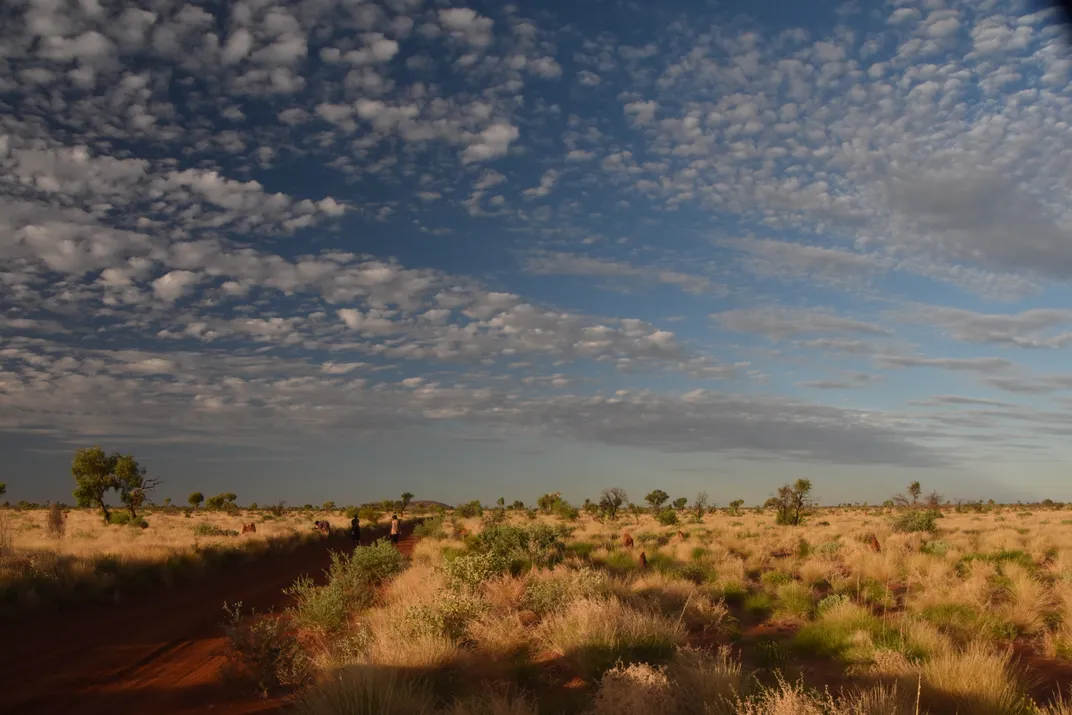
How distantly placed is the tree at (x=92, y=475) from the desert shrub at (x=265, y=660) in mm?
47468

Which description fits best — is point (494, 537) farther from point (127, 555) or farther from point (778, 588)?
point (127, 555)

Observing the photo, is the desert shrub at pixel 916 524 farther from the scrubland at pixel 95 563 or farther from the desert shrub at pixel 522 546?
the scrubland at pixel 95 563

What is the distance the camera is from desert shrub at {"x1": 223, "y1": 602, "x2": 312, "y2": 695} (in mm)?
9039

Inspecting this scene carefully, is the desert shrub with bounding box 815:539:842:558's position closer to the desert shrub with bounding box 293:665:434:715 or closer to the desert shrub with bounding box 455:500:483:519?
the desert shrub with bounding box 293:665:434:715

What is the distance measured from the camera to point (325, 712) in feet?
21.8

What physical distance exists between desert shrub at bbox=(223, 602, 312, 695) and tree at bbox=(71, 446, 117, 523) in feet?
156

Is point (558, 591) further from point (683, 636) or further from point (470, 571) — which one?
point (683, 636)

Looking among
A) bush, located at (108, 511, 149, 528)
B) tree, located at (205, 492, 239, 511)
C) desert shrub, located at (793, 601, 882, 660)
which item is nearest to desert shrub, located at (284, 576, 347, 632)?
desert shrub, located at (793, 601, 882, 660)

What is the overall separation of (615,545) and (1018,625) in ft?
46.9

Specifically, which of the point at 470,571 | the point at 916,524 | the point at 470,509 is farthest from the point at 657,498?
the point at 470,571

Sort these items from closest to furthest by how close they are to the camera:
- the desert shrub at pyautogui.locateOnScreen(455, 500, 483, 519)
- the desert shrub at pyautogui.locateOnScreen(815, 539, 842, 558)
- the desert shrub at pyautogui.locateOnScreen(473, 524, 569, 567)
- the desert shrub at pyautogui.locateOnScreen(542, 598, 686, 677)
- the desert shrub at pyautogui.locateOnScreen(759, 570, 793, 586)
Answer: the desert shrub at pyautogui.locateOnScreen(542, 598, 686, 677) < the desert shrub at pyautogui.locateOnScreen(759, 570, 793, 586) < the desert shrub at pyautogui.locateOnScreen(473, 524, 569, 567) < the desert shrub at pyautogui.locateOnScreen(815, 539, 842, 558) < the desert shrub at pyautogui.locateOnScreen(455, 500, 483, 519)

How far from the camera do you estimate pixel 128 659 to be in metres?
10.7

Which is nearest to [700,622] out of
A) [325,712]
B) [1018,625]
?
[1018,625]

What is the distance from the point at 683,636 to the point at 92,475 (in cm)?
5281
